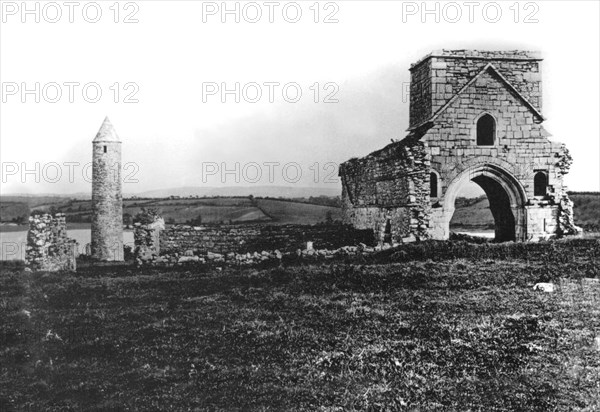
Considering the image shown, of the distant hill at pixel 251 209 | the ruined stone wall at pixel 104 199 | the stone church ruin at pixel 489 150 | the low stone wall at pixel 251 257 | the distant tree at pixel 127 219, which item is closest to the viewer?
the low stone wall at pixel 251 257

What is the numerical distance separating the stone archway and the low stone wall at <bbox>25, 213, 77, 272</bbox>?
570 inches

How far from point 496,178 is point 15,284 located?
17576 mm

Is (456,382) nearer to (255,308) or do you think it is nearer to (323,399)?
(323,399)

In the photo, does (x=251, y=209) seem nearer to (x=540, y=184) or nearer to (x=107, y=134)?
(x=107, y=134)

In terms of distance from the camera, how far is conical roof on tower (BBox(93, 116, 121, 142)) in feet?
110

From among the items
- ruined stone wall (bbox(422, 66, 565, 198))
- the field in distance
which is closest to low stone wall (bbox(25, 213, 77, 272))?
ruined stone wall (bbox(422, 66, 565, 198))

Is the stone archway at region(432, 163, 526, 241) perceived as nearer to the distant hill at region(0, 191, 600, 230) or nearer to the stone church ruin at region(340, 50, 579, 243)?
the stone church ruin at region(340, 50, 579, 243)

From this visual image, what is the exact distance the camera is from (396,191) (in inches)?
802

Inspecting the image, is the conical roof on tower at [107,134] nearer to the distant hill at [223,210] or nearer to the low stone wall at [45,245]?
the distant hill at [223,210]

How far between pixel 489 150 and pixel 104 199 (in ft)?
79.9

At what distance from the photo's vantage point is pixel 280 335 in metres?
8.13

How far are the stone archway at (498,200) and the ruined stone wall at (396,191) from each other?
940mm

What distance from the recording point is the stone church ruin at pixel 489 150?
20.3m

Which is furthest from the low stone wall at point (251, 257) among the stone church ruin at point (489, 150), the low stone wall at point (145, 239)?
the stone church ruin at point (489, 150)
